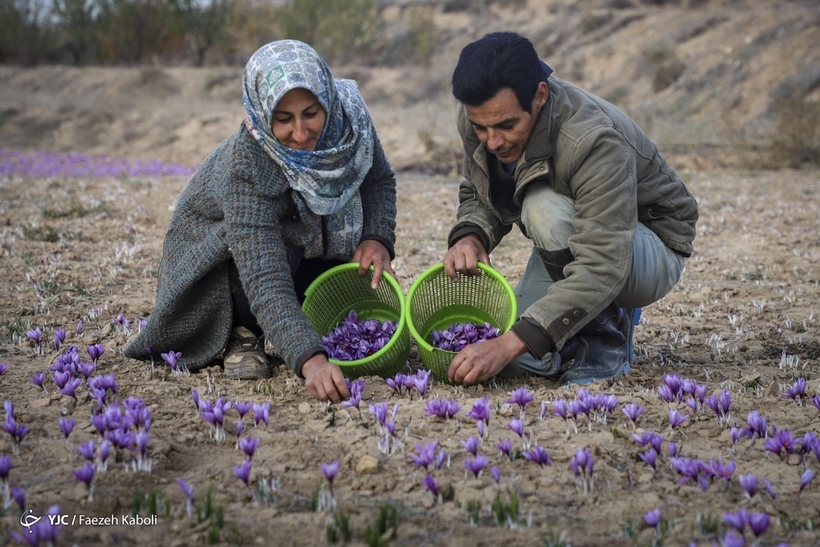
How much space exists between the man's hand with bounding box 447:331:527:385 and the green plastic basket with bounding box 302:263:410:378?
469 mm

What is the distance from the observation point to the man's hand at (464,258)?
4.23 meters

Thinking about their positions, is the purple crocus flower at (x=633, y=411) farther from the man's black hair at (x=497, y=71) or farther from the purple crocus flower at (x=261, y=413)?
the purple crocus flower at (x=261, y=413)

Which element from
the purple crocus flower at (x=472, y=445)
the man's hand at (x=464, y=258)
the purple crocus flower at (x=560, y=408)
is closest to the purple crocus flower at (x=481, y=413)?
the purple crocus flower at (x=472, y=445)

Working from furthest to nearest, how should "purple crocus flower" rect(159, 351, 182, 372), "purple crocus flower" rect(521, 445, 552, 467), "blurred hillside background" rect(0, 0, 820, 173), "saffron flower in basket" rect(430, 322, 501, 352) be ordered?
"blurred hillside background" rect(0, 0, 820, 173)
"saffron flower in basket" rect(430, 322, 501, 352)
"purple crocus flower" rect(159, 351, 182, 372)
"purple crocus flower" rect(521, 445, 552, 467)

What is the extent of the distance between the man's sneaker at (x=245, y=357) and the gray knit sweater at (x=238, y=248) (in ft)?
0.28

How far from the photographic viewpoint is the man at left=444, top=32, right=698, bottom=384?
360cm

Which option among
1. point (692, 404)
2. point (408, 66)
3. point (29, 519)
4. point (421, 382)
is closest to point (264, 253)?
point (421, 382)

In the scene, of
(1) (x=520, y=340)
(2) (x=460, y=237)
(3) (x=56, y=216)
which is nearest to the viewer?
(1) (x=520, y=340)

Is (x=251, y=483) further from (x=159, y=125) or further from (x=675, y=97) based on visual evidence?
(x=159, y=125)

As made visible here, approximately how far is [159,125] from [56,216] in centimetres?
1684

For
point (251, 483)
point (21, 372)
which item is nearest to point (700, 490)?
point (251, 483)

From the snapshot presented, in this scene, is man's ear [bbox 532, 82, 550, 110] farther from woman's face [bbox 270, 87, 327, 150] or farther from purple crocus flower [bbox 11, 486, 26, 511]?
purple crocus flower [bbox 11, 486, 26, 511]

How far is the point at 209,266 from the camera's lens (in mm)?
4117

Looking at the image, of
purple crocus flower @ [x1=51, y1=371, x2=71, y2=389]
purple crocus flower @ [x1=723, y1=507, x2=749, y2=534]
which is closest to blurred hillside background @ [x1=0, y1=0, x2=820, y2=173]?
purple crocus flower @ [x1=51, y1=371, x2=71, y2=389]
